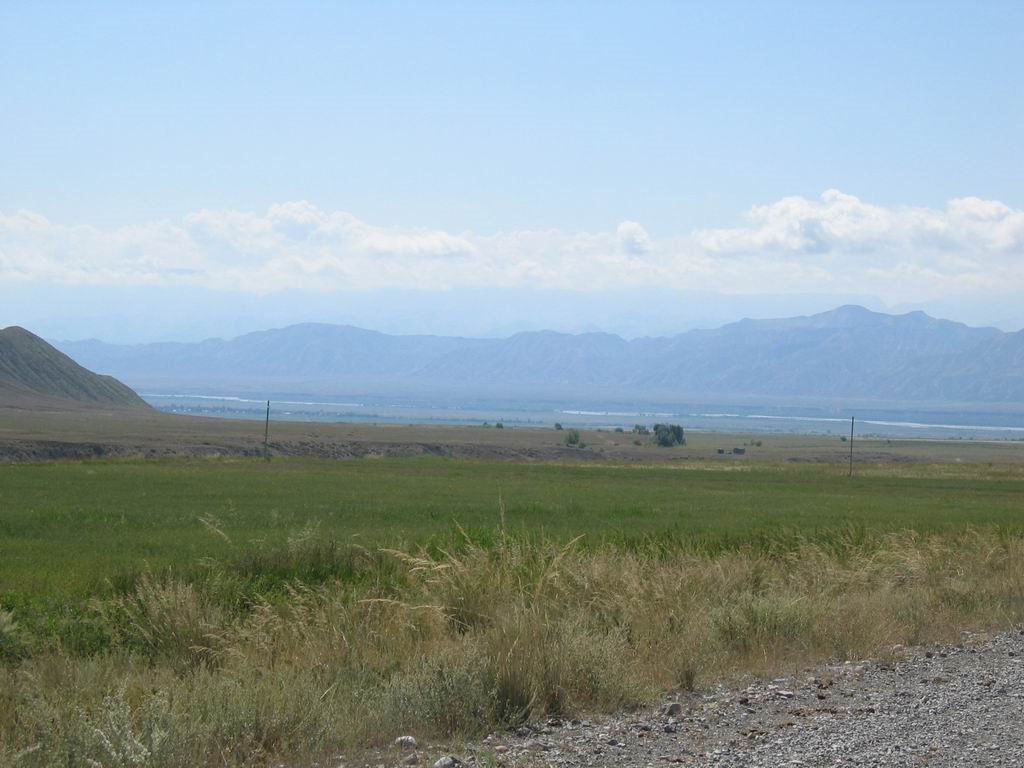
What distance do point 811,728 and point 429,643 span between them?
423cm

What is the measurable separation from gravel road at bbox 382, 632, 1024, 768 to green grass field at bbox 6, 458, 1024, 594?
3483 mm

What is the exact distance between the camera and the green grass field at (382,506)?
68.4 feet

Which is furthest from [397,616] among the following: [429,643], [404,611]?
[429,643]

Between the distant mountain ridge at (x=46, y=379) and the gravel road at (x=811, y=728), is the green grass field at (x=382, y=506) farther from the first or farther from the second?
the distant mountain ridge at (x=46, y=379)

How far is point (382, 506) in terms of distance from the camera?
3148cm

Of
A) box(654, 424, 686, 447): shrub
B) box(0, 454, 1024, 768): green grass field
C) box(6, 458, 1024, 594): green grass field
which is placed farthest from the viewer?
box(654, 424, 686, 447): shrub

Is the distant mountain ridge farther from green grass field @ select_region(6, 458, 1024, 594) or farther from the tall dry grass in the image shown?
the tall dry grass

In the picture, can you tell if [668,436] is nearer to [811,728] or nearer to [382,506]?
[382,506]

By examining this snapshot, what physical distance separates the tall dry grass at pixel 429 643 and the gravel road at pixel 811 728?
1.77 feet

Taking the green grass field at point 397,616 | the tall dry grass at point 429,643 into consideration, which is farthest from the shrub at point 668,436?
the tall dry grass at point 429,643

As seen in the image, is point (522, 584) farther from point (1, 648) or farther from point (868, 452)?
point (868, 452)

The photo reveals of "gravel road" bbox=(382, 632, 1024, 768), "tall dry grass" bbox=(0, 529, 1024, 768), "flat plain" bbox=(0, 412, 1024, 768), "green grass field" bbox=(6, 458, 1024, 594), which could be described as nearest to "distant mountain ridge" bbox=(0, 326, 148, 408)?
"green grass field" bbox=(6, 458, 1024, 594)

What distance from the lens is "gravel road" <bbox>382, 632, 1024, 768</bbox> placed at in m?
8.41

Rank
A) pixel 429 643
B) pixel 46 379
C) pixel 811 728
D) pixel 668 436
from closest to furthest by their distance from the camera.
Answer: pixel 811 728 < pixel 429 643 < pixel 668 436 < pixel 46 379
